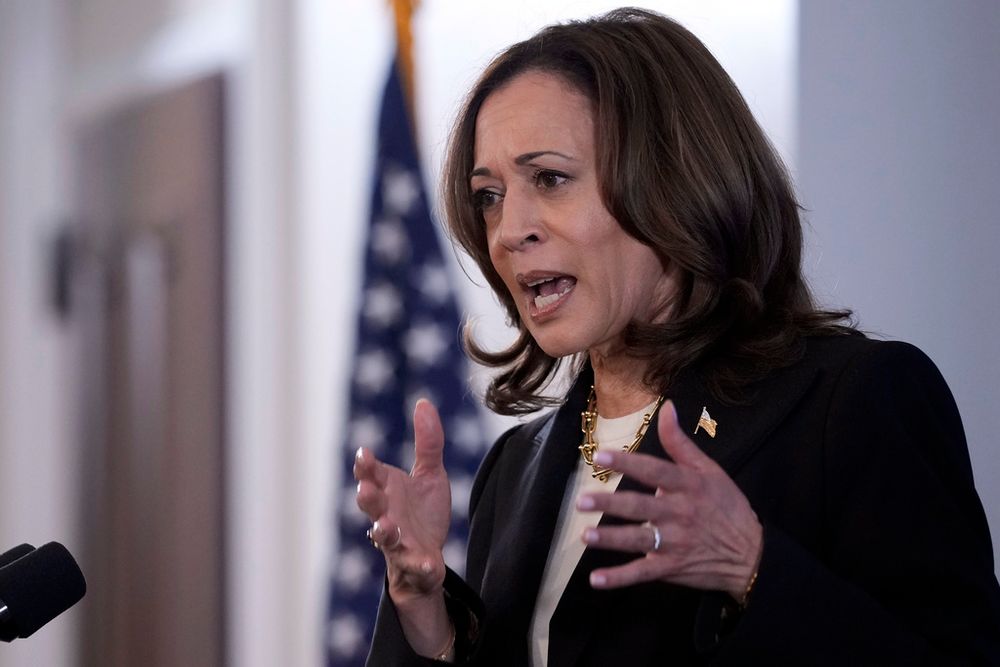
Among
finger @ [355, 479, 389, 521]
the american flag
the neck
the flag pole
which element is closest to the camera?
finger @ [355, 479, 389, 521]

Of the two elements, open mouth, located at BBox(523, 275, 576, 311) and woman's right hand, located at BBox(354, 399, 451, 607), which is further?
open mouth, located at BBox(523, 275, 576, 311)

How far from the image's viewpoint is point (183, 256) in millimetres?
3891

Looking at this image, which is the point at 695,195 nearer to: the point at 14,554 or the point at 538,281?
the point at 538,281

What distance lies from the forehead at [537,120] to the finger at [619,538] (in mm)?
721

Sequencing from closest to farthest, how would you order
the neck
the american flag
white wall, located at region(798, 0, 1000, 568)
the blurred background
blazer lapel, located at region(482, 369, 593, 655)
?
1. blazer lapel, located at region(482, 369, 593, 655)
2. the neck
3. white wall, located at region(798, 0, 1000, 568)
4. the american flag
5. the blurred background

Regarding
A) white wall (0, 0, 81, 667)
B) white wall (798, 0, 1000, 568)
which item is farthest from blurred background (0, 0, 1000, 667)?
white wall (798, 0, 1000, 568)

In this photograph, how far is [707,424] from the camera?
152cm

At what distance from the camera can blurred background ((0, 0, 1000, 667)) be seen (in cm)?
381

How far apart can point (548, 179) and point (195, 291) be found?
8.14 feet

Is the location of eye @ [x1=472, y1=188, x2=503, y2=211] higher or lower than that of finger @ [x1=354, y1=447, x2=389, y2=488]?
higher

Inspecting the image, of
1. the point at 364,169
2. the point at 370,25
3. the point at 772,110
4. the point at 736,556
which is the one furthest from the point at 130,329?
the point at 736,556

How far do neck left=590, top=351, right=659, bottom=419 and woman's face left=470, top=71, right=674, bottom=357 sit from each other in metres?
0.05

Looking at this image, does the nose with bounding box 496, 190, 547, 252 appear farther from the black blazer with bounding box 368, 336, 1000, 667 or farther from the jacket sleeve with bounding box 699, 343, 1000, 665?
the jacket sleeve with bounding box 699, 343, 1000, 665

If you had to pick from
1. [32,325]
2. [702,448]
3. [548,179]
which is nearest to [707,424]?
[702,448]
